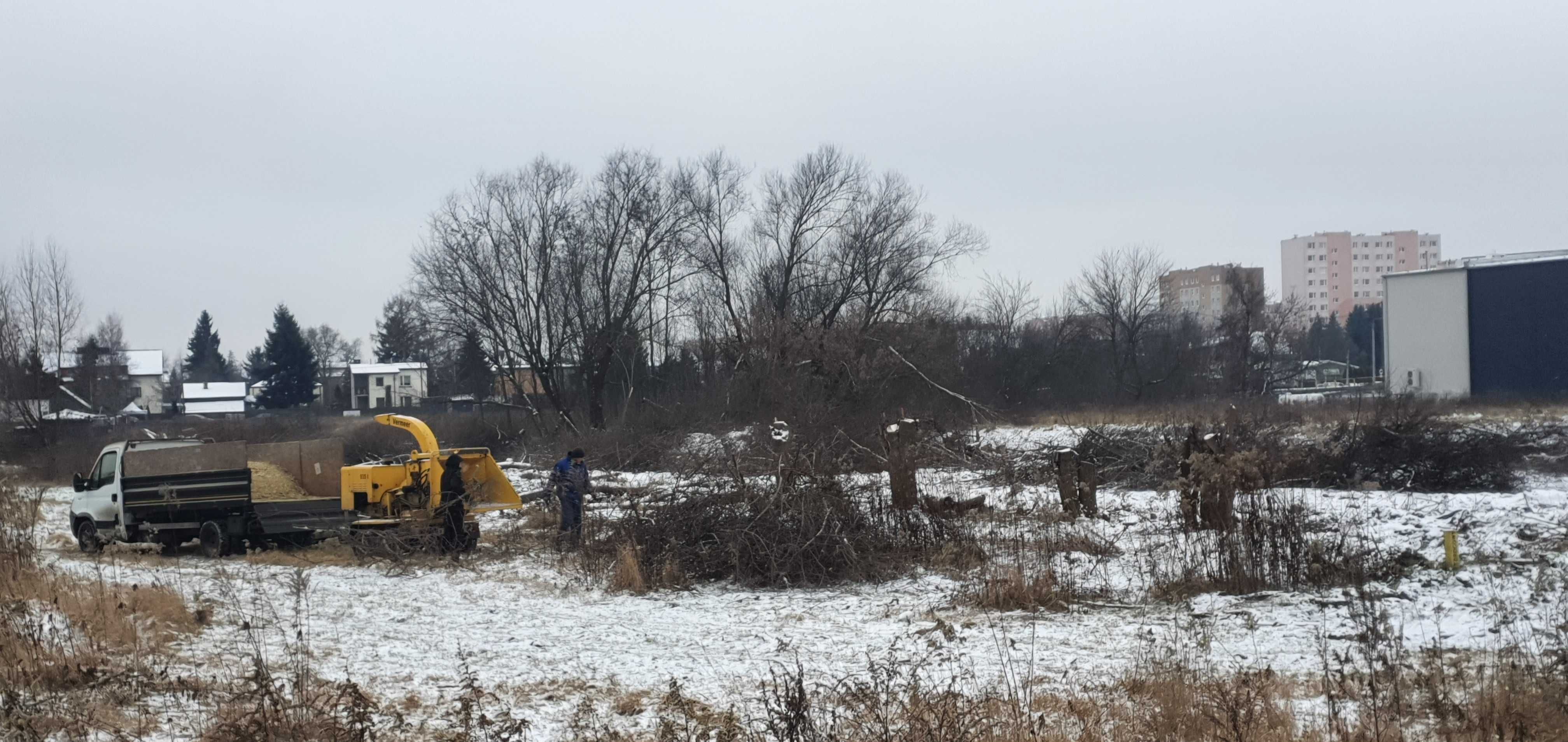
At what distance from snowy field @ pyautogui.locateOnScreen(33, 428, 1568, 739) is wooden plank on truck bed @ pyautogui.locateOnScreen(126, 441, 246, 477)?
3429 millimetres

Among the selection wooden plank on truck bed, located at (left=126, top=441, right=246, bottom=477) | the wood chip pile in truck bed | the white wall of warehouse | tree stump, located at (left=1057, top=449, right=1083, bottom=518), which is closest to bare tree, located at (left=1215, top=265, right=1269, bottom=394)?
the white wall of warehouse

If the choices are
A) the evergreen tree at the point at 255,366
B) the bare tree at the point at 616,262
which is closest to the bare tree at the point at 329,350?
the evergreen tree at the point at 255,366

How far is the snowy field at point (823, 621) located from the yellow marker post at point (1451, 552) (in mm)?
137

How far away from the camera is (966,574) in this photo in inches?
502

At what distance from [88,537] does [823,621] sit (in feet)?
47.1

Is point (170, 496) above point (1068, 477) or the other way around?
the other way around

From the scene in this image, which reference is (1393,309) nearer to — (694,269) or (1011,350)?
(1011,350)

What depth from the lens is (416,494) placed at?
666 inches

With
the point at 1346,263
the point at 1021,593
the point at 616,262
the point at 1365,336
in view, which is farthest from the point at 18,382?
the point at 1346,263

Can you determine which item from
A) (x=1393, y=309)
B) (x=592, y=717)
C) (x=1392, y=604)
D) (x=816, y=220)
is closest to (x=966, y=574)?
(x=1392, y=604)

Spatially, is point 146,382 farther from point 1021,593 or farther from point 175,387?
point 1021,593

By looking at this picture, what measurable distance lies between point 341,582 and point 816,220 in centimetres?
3649

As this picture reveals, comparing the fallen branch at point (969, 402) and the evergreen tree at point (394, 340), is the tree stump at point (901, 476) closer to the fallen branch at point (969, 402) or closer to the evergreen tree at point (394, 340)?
the fallen branch at point (969, 402)

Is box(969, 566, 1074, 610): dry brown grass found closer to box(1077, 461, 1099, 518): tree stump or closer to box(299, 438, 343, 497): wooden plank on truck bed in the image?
box(1077, 461, 1099, 518): tree stump
